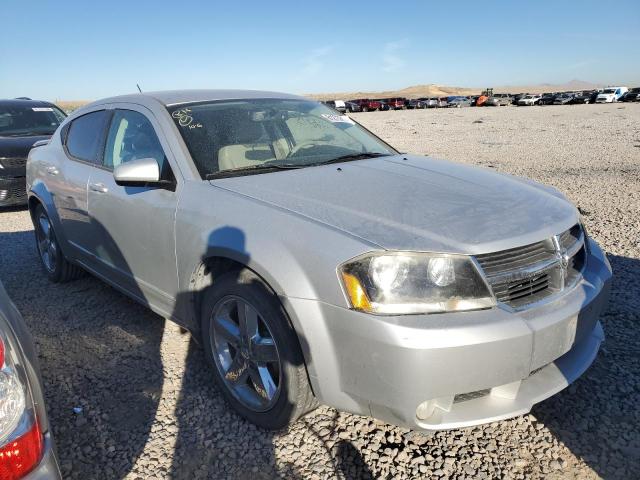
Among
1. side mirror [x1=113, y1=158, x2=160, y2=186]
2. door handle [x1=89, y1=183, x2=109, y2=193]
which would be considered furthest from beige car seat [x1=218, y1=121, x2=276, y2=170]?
door handle [x1=89, y1=183, x2=109, y2=193]

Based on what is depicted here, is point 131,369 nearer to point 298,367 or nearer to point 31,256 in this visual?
point 298,367

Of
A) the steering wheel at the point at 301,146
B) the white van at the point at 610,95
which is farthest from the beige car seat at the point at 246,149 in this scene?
the white van at the point at 610,95

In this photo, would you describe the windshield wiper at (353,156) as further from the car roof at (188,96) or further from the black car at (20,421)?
the black car at (20,421)

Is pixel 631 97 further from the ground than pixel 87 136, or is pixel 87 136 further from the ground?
pixel 87 136

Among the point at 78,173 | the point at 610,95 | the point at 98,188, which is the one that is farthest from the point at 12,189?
the point at 610,95

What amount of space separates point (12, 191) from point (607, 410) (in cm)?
817

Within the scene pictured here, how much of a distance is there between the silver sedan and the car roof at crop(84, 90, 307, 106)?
3cm

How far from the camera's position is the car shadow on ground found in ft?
7.25

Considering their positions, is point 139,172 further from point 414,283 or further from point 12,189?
point 12,189

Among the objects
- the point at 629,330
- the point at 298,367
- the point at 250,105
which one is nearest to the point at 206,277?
the point at 298,367

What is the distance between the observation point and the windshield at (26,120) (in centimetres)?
820

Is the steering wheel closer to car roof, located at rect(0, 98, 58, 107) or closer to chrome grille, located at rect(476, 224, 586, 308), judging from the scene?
chrome grille, located at rect(476, 224, 586, 308)

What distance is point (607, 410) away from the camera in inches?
98.8

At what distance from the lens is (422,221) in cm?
210
